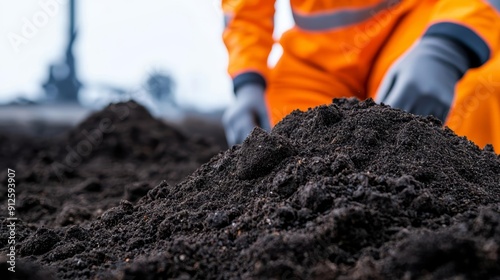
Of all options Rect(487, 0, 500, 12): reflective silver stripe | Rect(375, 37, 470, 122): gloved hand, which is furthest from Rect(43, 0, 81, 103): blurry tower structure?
Rect(487, 0, 500, 12): reflective silver stripe

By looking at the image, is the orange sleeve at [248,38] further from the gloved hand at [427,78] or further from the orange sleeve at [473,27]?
the orange sleeve at [473,27]

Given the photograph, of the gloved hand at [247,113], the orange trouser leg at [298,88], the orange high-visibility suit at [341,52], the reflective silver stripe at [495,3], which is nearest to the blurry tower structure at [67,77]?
the orange high-visibility suit at [341,52]

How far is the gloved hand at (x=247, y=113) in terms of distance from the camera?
2.92 meters

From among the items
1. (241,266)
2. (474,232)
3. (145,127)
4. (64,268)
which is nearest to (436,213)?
(474,232)

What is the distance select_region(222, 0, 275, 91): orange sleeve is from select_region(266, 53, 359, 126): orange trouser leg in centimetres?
21

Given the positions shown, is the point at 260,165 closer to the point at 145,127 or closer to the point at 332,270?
the point at 332,270

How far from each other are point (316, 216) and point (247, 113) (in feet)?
6.14

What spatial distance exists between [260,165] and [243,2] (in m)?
2.05

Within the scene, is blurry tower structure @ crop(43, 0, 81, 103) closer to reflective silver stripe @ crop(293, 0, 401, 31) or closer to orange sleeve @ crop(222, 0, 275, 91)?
orange sleeve @ crop(222, 0, 275, 91)

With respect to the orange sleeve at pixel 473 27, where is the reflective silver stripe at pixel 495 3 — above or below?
above

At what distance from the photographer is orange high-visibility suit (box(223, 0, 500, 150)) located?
278cm

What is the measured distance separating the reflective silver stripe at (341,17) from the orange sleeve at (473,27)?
53 cm

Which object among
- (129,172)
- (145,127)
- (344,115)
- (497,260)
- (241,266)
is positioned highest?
(145,127)

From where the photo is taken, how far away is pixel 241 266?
0.99 meters
